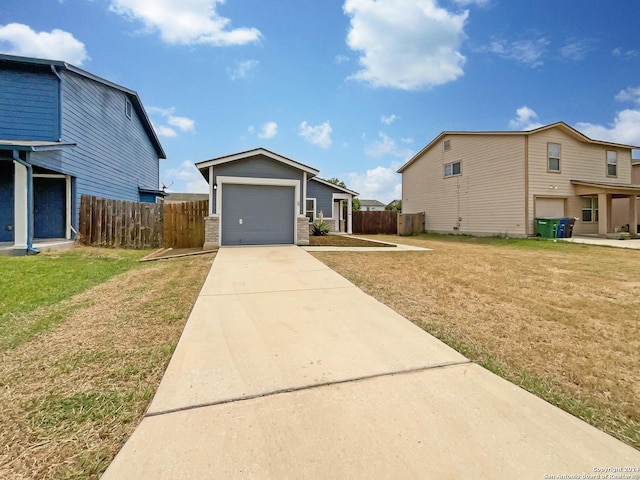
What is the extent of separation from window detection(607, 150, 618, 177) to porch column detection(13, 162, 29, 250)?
27415 millimetres

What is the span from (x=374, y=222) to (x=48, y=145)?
18.7m

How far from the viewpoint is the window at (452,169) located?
1897 centimetres

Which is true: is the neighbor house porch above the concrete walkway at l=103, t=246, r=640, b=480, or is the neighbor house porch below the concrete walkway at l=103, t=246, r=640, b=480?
above

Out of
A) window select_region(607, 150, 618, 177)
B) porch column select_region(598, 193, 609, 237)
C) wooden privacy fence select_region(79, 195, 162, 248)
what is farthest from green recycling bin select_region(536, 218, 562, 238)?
wooden privacy fence select_region(79, 195, 162, 248)

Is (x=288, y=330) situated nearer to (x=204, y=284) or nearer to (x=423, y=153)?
(x=204, y=284)

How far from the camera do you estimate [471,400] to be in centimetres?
205

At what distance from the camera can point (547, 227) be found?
48.2ft

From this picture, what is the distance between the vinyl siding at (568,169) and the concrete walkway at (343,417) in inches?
651

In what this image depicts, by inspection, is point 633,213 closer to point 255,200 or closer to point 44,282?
point 255,200

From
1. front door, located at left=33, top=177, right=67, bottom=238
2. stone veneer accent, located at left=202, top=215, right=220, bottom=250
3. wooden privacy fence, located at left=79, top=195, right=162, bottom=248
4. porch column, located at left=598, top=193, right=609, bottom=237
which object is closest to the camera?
stone veneer accent, located at left=202, top=215, right=220, bottom=250

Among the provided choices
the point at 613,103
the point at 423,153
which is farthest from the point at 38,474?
the point at 613,103

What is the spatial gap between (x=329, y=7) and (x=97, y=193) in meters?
12.0

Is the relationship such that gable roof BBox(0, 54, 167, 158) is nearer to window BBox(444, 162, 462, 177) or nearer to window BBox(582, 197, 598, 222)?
window BBox(444, 162, 462, 177)

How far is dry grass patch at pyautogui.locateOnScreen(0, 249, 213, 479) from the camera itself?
1547 mm
